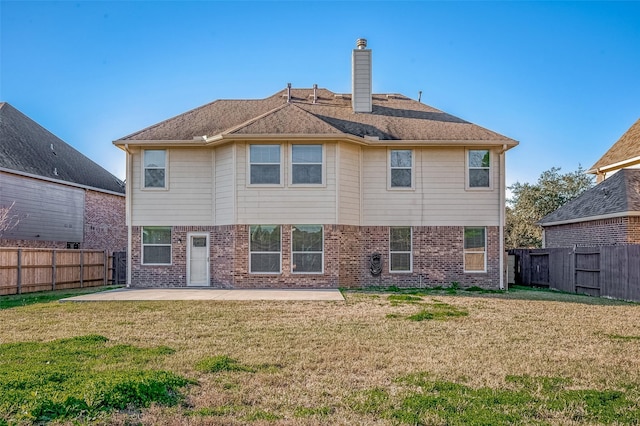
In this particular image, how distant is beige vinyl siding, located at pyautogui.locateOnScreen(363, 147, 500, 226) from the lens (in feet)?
55.3

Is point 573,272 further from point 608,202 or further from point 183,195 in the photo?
point 183,195

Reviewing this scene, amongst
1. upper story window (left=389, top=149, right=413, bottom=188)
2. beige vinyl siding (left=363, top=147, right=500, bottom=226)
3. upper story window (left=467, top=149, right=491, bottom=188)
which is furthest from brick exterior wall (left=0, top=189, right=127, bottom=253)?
upper story window (left=467, top=149, right=491, bottom=188)

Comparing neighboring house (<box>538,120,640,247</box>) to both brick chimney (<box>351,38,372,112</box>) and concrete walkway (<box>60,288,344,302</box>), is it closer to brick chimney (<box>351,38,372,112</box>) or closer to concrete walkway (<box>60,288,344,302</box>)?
brick chimney (<box>351,38,372,112</box>)

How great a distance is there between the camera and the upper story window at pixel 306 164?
16.0 m

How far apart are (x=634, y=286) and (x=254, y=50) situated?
1331cm

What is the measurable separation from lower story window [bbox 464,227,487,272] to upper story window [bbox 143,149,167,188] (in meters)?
10.4

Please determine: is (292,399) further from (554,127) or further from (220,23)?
(554,127)

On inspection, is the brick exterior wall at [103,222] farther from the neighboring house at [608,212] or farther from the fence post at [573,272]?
the neighboring house at [608,212]

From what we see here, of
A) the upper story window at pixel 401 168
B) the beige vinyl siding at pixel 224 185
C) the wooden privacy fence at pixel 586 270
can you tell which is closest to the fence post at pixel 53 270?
the beige vinyl siding at pixel 224 185

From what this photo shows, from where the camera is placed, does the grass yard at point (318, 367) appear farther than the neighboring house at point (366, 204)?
No

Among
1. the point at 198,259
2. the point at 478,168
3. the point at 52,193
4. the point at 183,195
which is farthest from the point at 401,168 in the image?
the point at 52,193

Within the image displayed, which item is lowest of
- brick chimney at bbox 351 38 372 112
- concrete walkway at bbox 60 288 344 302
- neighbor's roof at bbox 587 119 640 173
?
concrete walkway at bbox 60 288 344 302

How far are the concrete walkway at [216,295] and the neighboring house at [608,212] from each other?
31.7ft

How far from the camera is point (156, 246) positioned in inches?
671
